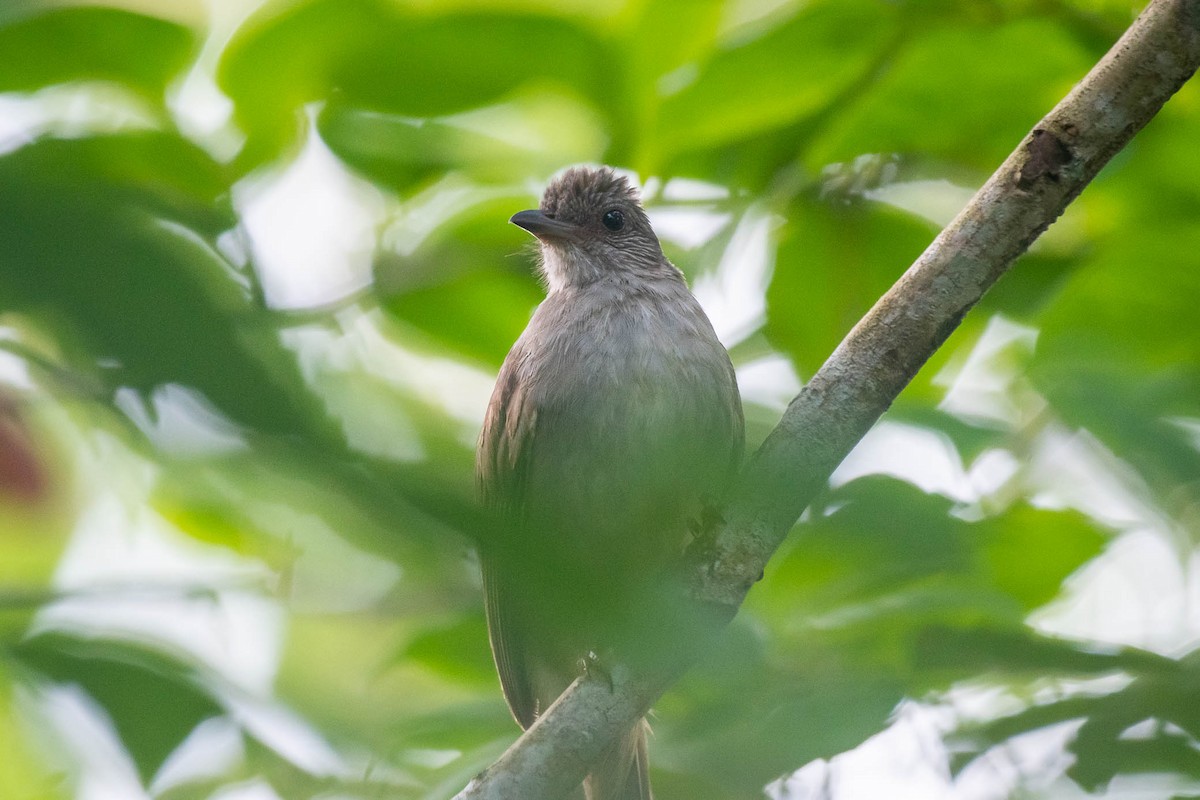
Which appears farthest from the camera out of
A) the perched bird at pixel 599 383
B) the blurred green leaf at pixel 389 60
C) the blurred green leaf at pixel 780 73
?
the perched bird at pixel 599 383

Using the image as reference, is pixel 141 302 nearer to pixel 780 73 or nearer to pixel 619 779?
pixel 780 73

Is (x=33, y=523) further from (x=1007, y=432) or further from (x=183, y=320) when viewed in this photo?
(x=1007, y=432)

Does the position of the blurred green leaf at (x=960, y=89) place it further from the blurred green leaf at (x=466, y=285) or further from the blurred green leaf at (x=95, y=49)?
the blurred green leaf at (x=95, y=49)

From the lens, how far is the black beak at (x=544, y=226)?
4620 mm

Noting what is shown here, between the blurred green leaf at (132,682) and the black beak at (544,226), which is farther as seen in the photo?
the black beak at (544,226)

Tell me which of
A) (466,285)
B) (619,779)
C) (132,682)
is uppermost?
(132,682)

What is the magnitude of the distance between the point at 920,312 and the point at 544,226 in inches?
106

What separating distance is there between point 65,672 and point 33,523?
0.19 meters

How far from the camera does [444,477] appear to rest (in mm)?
618

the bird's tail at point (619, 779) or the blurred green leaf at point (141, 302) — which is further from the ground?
the blurred green leaf at point (141, 302)

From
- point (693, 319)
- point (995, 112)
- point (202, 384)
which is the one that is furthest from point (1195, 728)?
point (693, 319)

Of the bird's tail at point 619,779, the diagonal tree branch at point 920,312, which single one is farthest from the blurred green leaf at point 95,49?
the bird's tail at point 619,779

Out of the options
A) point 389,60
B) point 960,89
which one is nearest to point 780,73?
point 960,89

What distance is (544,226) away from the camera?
538 cm
